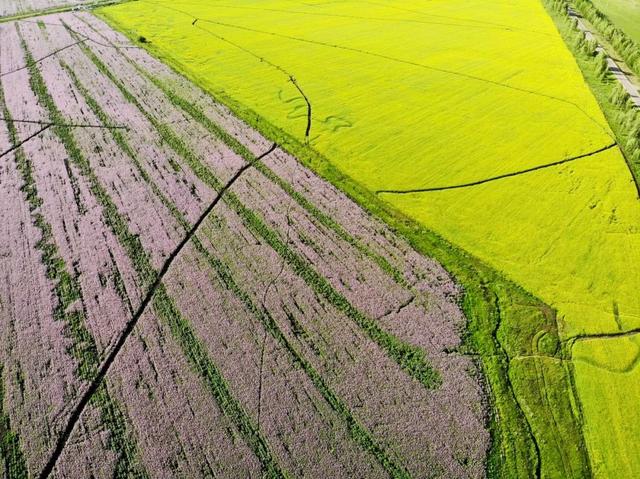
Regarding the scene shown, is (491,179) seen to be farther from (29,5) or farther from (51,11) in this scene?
(29,5)

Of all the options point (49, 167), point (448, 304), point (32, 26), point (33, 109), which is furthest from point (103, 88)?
point (448, 304)

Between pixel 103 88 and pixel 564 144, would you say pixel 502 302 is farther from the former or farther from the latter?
pixel 103 88

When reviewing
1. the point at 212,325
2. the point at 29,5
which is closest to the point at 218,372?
the point at 212,325

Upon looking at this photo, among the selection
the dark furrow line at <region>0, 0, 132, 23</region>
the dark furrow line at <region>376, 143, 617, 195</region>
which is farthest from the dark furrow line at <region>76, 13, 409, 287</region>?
the dark furrow line at <region>0, 0, 132, 23</region>

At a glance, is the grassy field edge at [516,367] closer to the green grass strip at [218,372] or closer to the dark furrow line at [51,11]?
the green grass strip at [218,372]

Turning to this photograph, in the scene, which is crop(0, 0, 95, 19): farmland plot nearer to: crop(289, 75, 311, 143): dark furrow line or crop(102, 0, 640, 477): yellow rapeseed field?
crop(102, 0, 640, 477): yellow rapeseed field
